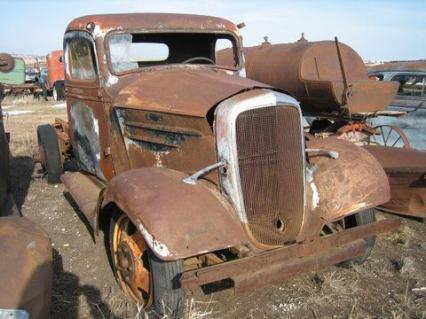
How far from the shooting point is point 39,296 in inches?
103

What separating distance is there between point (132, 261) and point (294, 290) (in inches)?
50.7

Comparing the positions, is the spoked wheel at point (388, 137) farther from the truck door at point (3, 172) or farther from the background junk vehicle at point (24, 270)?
the background junk vehicle at point (24, 270)

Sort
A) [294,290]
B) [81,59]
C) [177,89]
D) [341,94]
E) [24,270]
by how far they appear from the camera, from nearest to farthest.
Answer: [24,270] < [294,290] < [177,89] < [81,59] < [341,94]

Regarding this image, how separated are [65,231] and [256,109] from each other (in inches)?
110

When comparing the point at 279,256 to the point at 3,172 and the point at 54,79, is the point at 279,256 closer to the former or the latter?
the point at 3,172

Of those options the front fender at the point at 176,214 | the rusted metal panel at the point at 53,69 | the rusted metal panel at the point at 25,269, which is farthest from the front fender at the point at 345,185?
the rusted metal panel at the point at 53,69

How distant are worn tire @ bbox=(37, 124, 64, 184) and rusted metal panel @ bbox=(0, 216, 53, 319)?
2997 millimetres

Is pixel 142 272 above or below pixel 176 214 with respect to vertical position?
below

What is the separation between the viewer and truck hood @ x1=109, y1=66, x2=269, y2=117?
3.35 metres

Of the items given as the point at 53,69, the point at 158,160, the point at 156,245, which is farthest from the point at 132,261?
the point at 53,69

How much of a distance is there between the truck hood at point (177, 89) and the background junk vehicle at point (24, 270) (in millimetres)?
1318

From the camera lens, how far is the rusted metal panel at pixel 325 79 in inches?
236

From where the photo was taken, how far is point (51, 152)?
584 centimetres

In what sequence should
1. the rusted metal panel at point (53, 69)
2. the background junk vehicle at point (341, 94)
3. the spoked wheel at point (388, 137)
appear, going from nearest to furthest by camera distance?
the background junk vehicle at point (341, 94) < the spoked wheel at point (388, 137) < the rusted metal panel at point (53, 69)
